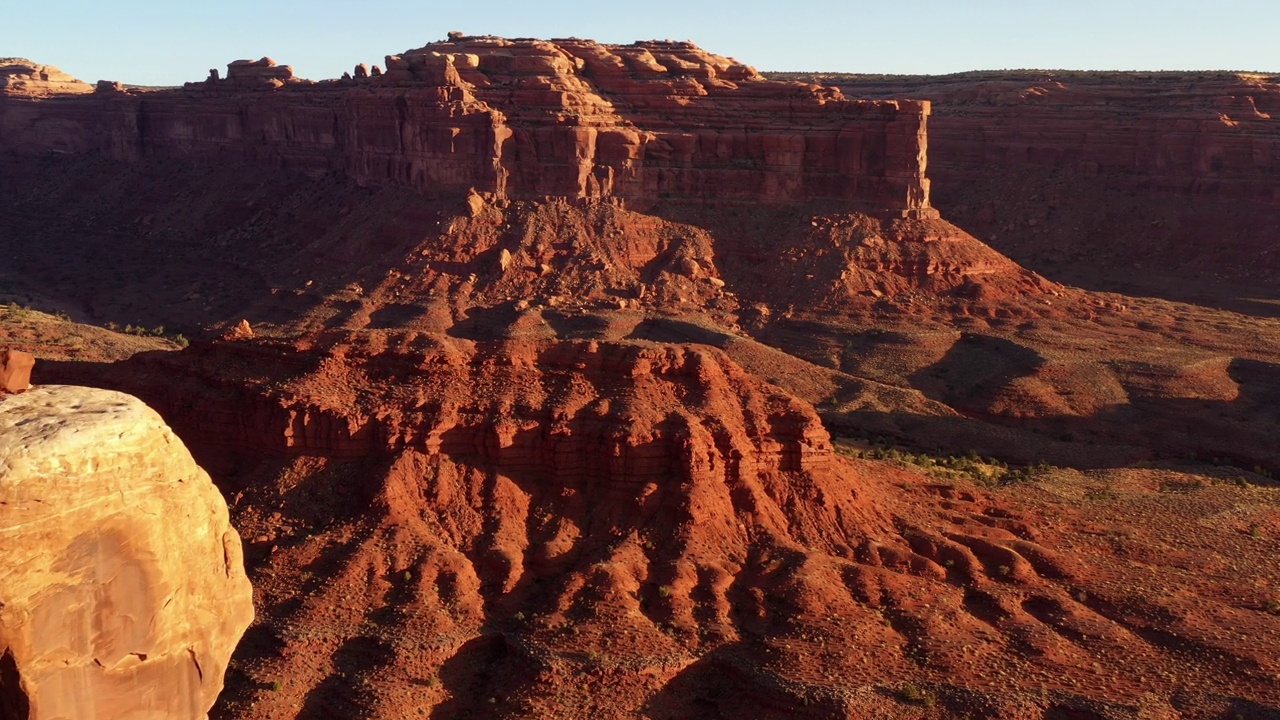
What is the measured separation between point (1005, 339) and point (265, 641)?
54.2 meters

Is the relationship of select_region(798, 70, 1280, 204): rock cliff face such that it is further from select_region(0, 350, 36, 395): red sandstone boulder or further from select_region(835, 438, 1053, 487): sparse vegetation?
select_region(0, 350, 36, 395): red sandstone boulder

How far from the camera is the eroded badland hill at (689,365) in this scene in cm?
2722

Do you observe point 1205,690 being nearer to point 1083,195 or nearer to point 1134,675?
point 1134,675

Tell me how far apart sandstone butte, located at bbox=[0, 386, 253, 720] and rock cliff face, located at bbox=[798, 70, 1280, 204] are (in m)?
101

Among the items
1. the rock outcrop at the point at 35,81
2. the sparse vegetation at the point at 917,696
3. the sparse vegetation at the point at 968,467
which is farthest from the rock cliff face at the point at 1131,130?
the rock outcrop at the point at 35,81

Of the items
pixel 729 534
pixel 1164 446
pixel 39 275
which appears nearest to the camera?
pixel 729 534

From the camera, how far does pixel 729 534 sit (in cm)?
3028

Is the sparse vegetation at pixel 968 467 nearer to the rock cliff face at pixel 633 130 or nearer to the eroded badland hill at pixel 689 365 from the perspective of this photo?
the eroded badland hill at pixel 689 365

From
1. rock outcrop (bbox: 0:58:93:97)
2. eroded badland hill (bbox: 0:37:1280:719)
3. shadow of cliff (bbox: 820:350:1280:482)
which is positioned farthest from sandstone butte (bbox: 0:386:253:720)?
rock outcrop (bbox: 0:58:93:97)

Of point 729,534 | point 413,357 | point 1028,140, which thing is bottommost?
point 729,534

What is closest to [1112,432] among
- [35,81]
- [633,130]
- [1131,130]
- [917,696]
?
[917,696]

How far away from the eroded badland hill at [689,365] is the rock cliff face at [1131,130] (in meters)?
0.35

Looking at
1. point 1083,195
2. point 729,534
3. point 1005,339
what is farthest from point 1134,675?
point 1083,195

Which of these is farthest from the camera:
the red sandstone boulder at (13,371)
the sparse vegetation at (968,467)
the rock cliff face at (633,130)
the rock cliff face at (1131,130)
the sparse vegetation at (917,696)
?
the rock cliff face at (1131,130)
